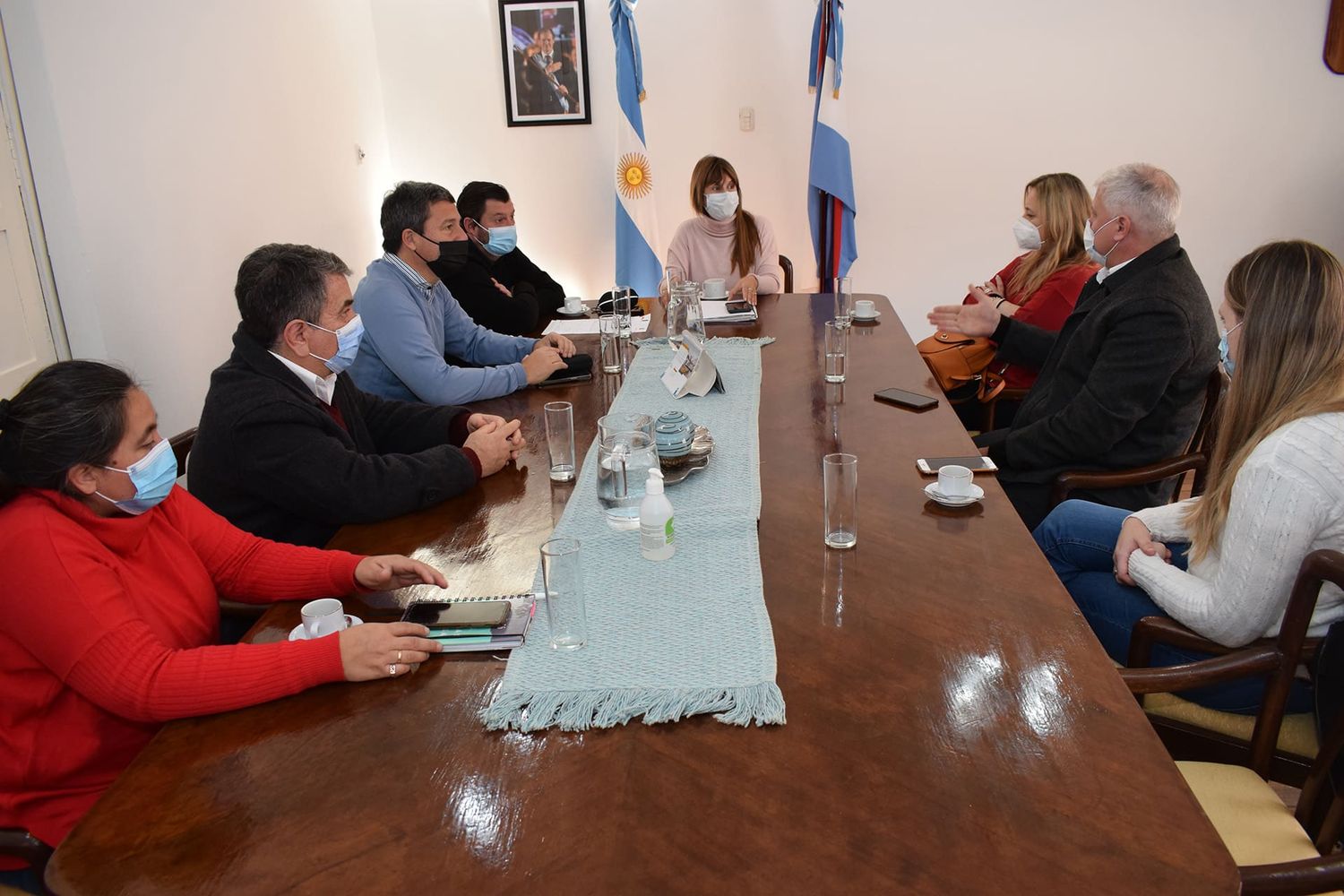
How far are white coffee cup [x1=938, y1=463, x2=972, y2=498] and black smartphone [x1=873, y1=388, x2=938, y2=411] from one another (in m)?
0.56

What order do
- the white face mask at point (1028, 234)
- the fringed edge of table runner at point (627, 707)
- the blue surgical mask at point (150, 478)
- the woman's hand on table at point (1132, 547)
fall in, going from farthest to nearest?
the white face mask at point (1028, 234) < the woman's hand on table at point (1132, 547) < the blue surgical mask at point (150, 478) < the fringed edge of table runner at point (627, 707)

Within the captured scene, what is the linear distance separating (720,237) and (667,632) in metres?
3.17

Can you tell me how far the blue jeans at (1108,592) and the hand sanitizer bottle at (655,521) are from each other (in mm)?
817

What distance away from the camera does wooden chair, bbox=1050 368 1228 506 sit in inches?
91.0

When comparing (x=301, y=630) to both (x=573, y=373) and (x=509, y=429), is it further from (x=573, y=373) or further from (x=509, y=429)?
(x=573, y=373)

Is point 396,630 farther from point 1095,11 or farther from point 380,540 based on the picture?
point 1095,11

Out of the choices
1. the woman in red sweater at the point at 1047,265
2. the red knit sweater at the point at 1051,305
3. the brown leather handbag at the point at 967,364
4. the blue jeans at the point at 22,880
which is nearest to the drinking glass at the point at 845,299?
the brown leather handbag at the point at 967,364

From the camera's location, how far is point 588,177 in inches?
210

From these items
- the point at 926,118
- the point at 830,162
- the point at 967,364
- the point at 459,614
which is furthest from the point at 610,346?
the point at 926,118

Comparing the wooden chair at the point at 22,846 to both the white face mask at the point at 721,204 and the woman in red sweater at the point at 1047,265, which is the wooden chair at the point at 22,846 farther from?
the white face mask at the point at 721,204

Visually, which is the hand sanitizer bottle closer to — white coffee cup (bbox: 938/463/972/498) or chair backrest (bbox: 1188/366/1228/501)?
white coffee cup (bbox: 938/463/972/498)

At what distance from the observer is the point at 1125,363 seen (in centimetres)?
230

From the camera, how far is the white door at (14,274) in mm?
2793

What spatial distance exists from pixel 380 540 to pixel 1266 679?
59.8 inches
